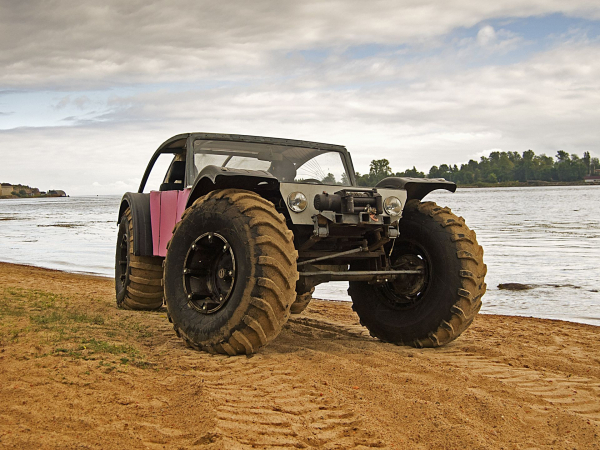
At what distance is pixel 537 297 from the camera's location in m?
8.84

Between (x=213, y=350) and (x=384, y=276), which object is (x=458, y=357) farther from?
(x=213, y=350)

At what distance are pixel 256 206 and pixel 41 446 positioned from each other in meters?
2.26

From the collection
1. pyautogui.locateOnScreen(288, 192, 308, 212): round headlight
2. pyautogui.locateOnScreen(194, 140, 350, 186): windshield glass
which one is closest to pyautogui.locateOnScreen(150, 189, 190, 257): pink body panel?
pyautogui.locateOnScreen(194, 140, 350, 186): windshield glass

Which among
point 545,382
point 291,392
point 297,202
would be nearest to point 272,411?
point 291,392

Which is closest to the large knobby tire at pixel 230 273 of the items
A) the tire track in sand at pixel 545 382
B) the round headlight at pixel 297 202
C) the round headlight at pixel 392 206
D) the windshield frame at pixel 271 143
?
the round headlight at pixel 297 202

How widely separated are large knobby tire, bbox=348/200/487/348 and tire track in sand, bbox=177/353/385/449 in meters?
1.51

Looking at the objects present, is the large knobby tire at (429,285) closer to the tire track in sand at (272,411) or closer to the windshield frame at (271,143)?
the windshield frame at (271,143)

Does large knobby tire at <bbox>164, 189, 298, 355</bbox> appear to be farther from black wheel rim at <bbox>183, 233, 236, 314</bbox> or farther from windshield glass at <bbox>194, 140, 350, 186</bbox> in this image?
windshield glass at <bbox>194, 140, 350, 186</bbox>

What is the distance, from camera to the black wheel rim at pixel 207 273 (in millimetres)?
4672

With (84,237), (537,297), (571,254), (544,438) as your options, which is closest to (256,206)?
(544,438)

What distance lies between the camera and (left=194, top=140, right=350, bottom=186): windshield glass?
618 centimetres

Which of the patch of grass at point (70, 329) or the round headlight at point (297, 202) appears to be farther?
the round headlight at point (297, 202)

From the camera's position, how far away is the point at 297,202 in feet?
15.1

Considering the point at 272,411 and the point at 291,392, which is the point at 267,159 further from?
the point at 272,411
